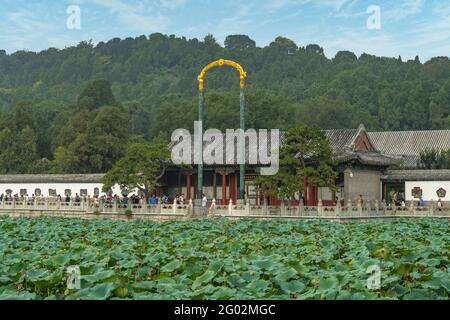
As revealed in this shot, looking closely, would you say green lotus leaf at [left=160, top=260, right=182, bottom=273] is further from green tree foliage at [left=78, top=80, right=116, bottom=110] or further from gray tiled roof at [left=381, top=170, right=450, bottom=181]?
green tree foliage at [left=78, top=80, right=116, bottom=110]

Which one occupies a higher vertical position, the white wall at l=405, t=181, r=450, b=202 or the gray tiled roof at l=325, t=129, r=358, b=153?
the gray tiled roof at l=325, t=129, r=358, b=153

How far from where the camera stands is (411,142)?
182ft

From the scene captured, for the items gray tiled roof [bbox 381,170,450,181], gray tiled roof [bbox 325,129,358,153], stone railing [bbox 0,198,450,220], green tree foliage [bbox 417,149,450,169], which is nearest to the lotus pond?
stone railing [bbox 0,198,450,220]

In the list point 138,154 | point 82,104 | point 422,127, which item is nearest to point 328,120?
point 422,127

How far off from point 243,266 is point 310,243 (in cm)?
610

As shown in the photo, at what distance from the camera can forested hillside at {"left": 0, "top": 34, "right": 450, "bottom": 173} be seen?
6372cm

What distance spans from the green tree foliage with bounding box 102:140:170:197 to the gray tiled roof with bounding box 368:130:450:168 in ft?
67.7

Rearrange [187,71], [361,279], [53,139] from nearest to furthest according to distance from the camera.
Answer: [361,279], [53,139], [187,71]

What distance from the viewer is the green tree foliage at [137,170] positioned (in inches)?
1558

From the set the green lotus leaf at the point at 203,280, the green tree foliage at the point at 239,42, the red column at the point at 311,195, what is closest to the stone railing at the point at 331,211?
the red column at the point at 311,195

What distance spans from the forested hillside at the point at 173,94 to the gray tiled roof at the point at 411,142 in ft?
62.6

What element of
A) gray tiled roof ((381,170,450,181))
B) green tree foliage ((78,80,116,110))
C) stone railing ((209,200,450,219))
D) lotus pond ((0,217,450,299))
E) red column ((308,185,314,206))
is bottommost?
lotus pond ((0,217,450,299))

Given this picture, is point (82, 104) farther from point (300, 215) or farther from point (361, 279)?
point (361, 279)

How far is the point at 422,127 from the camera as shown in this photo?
86.2m
